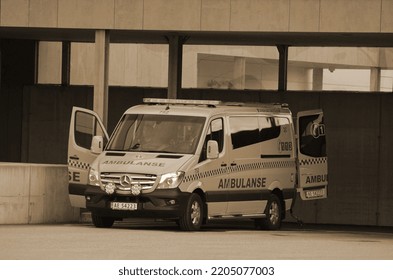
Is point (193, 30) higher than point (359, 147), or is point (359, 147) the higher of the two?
point (193, 30)

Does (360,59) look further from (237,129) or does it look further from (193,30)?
(237,129)

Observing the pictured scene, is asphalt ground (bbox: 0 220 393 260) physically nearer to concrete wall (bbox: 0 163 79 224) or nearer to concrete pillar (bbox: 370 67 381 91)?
concrete wall (bbox: 0 163 79 224)

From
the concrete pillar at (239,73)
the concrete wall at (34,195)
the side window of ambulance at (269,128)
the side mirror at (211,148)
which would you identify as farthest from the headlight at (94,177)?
the concrete pillar at (239,73)

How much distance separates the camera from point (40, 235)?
21016mm

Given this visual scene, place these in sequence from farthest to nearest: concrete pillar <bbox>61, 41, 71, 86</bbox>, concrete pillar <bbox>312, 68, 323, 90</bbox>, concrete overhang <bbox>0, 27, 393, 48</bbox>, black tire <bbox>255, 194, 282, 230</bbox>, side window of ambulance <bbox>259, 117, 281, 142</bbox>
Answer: concrete pillar <bbox>61, 41, 71, 86</bbox> → concrete pillar <bbox>312, 68, 323, 90</bbox> → concrete overhang <bbox>0, 27, 393, 48</bbox> → side window of ambulance <bbox>259, 117, 281, 142</bbox> → black tire <bbox>255, 194, 282, 230</bbox>

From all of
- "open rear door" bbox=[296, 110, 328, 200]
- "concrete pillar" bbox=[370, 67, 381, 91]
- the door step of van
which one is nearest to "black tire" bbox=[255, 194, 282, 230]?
the door step of van

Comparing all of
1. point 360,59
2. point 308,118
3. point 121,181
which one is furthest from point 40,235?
point 360,59

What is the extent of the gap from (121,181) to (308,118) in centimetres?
552

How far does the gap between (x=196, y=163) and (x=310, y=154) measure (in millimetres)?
4484

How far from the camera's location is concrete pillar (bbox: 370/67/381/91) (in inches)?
1368

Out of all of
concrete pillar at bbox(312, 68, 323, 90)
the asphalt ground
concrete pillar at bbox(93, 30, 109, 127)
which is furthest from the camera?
concrete pillar at bbox(312, 68, 323, 90)

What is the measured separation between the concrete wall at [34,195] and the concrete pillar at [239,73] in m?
10.1
